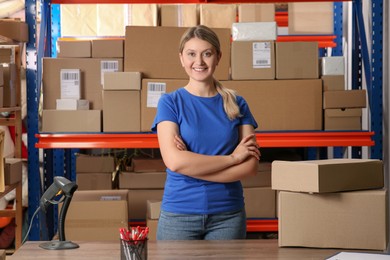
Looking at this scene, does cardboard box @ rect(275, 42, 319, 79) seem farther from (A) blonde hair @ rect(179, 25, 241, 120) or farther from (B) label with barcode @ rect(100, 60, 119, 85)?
(A) blonde hair @ rect(179, 25, 241, 120)

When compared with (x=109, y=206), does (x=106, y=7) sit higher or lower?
higher

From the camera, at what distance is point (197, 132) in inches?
103

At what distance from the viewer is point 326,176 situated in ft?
7.36

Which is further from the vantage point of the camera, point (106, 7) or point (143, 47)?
point (106, 7)

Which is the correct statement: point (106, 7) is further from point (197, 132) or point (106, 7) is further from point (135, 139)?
point (197, 132)

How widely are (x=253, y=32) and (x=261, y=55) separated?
137 millimetres

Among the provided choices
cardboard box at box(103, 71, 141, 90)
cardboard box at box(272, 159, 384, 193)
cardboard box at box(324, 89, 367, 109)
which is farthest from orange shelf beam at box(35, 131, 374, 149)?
cardboard box at box(272, 159, 384, 193)

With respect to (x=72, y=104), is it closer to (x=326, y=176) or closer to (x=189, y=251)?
(x=189, y=251)

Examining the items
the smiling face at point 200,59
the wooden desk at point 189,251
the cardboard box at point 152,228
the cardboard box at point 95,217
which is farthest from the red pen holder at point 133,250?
the cardboard box at point 152,228

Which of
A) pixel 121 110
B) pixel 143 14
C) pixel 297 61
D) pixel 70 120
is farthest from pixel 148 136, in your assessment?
pixel 143 14

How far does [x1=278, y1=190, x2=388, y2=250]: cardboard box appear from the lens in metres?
2.25

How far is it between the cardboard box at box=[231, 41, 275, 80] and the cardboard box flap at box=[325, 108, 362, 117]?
37cm

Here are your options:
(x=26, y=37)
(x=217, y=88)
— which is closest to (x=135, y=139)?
(x=26, y=37)

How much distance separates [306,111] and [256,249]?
171cm
